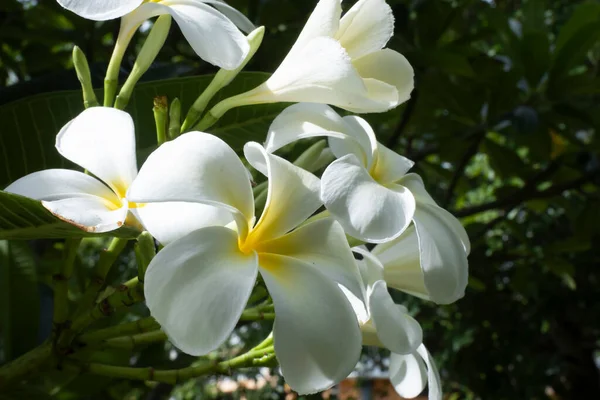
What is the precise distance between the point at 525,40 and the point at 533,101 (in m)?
0.15

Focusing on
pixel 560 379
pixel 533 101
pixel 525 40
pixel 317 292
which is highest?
pixel 317 292

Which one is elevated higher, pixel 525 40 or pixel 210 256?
pixel 210 256

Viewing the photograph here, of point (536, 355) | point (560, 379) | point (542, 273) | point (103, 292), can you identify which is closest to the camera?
point (103, 292)

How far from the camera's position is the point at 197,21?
17.4 inches

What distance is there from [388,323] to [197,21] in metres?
0.24

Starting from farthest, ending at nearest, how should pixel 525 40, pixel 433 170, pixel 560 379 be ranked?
pixel 560 379 < pixel 433 170 < pixel 525 40

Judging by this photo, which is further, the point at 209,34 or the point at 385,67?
the point at 385,67

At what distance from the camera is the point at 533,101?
1.51 metres

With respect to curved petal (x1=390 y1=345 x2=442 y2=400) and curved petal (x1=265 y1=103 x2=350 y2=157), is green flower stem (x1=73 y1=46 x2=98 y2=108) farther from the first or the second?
curved petal (x1=390 y1=345 x2=442 y2=400)

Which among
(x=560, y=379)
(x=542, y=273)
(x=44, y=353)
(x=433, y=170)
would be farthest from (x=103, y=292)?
(x=560, y=379)

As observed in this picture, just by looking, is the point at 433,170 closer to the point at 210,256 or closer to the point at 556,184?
the point at 556,184

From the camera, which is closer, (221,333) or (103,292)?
(221,333)

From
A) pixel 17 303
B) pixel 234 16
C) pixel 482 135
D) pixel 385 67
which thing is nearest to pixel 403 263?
pixel 385 67

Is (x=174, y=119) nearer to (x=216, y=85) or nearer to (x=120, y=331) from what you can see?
(x=216, y=85)
